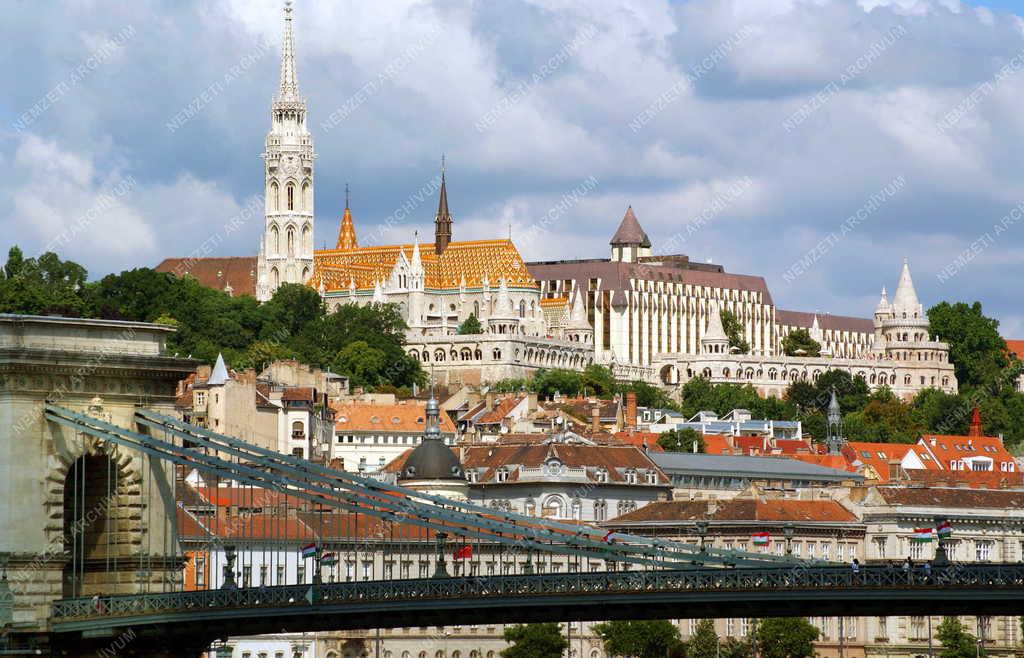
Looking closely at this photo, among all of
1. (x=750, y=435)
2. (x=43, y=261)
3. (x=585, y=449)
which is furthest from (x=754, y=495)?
(x=43, y=261)

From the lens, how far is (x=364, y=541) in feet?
282

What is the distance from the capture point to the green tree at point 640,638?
325ft

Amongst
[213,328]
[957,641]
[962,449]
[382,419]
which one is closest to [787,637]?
[957,641]

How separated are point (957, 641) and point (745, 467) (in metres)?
36.4

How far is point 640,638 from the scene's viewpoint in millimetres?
100375

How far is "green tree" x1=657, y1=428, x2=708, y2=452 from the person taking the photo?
149500 mm

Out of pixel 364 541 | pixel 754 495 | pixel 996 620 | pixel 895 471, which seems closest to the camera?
pixel 364 541

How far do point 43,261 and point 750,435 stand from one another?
37.9m

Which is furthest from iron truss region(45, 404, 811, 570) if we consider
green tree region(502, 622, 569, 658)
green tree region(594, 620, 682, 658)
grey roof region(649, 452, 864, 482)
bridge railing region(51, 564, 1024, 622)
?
grey roof region(649, 452, 864, 482)

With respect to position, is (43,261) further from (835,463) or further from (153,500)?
(153,500)

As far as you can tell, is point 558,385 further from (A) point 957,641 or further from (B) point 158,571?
(B) point 158,571

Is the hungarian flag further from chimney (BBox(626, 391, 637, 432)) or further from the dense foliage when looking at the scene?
the dense foliage

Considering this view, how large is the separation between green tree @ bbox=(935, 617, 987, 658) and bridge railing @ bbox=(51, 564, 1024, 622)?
46.8 m

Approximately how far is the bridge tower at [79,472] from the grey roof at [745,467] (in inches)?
3041
